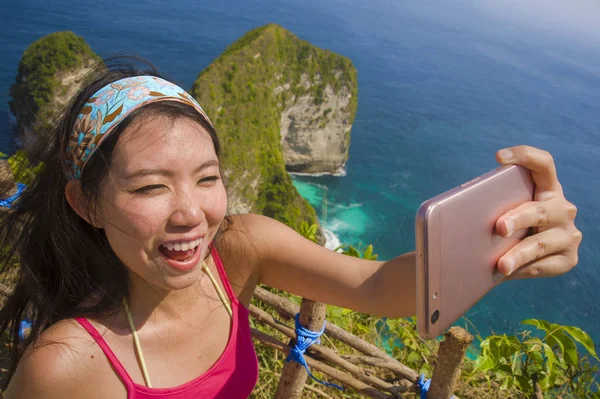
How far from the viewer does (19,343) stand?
5.42 ft

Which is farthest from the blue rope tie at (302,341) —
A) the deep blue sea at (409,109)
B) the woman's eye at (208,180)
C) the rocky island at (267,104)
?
the rocky island at (267,104)

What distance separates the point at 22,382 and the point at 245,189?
106 feet

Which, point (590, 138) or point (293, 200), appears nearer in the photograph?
point (293, 200)

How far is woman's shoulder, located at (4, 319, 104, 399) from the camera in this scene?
118 centimetres

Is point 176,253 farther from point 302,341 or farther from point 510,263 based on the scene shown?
point 302,341

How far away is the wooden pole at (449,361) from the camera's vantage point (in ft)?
6.20

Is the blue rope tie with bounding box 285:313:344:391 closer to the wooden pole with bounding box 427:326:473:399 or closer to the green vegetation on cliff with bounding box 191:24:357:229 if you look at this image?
the wooden pole with bounding box 427:326:473:399

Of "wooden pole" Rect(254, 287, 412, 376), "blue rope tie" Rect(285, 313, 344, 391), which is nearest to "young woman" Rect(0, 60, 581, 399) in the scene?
"blue rope tie" Rect(285, 313, 344, 391)

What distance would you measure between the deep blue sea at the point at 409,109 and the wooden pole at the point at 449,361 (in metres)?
23.2

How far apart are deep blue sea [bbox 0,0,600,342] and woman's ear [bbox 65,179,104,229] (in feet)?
78.9

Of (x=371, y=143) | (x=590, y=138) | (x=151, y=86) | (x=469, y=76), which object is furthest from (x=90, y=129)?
(x=469, y=76)

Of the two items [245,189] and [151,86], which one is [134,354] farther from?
[245,189]

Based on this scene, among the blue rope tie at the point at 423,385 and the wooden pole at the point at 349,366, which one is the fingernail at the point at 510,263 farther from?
the wooden pole at the point at 349,366

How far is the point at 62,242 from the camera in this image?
1381 mm
